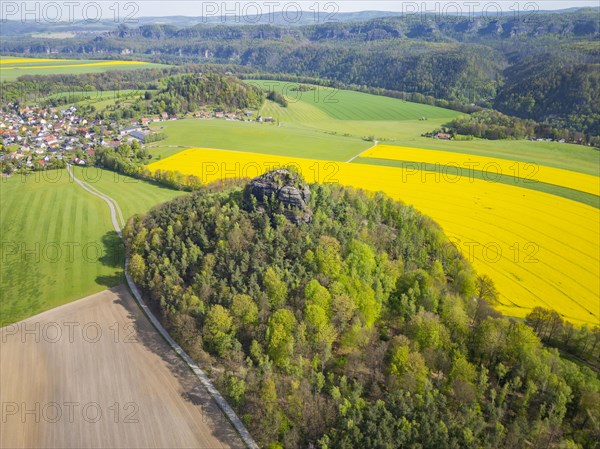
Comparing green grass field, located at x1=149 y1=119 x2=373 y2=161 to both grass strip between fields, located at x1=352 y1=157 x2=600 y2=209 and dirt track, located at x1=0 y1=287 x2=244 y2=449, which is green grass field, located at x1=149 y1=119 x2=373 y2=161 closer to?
grass strip between fields, located at x1=352 y1=157 x2=600 y2=209

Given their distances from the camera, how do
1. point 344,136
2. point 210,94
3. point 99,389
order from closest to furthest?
point 99,389
point 344,136
point 210,94

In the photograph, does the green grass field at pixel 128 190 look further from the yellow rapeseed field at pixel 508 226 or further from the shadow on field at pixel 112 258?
the yellow rapeseed field at pixel 508 226

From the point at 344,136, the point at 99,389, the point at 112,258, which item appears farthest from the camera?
the point at 344,136

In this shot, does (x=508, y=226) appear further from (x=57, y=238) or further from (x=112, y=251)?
(x=57, y=238)

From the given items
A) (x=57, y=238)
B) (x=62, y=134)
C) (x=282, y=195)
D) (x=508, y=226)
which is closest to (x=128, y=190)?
(x=57, y=238)

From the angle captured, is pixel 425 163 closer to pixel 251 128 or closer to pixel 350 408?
pixel 251 128

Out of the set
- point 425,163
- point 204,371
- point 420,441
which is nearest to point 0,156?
point 204,371
